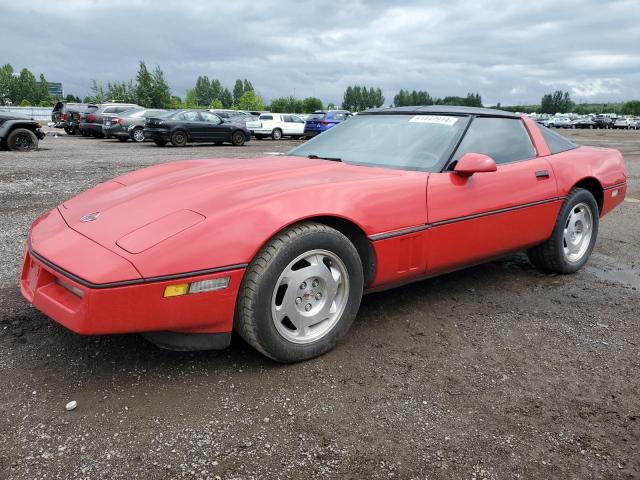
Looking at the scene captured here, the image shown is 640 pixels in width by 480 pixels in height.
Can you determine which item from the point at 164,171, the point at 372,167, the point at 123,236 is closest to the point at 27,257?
the point at 123,236

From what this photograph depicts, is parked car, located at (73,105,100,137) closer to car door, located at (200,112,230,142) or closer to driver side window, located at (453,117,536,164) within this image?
car door, located at (200,112,230,142)

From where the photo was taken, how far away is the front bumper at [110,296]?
2062 millimetres

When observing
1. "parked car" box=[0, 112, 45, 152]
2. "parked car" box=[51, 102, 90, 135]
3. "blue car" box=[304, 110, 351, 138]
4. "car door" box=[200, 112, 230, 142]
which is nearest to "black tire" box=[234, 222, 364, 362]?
"parked car" box=[0, 112, 45, 152]

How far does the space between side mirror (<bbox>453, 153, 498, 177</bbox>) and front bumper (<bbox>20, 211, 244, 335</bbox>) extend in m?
1.47

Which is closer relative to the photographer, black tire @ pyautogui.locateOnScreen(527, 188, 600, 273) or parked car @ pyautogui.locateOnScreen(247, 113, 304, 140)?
black tire @ pyautogui.locateOnScreen(527, 188, 600, 273)

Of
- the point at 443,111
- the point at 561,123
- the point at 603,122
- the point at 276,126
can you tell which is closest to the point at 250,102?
the point at 561,123

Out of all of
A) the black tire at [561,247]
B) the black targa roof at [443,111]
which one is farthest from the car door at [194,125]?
the black tire at [561,247]

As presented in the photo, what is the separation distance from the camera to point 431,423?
212 cm

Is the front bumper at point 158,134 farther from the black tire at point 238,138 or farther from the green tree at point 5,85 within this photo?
the green tree at point 5,85

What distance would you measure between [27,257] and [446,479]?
7.15ft

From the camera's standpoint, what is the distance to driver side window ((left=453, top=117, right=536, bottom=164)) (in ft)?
11.1

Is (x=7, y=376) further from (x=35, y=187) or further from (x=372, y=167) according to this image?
(x=35, y=187)

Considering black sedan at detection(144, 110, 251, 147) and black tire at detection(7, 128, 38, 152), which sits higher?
black sedan at detection(144, 110, 251, 147)

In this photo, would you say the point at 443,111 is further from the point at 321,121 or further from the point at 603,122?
the point at 603,122
